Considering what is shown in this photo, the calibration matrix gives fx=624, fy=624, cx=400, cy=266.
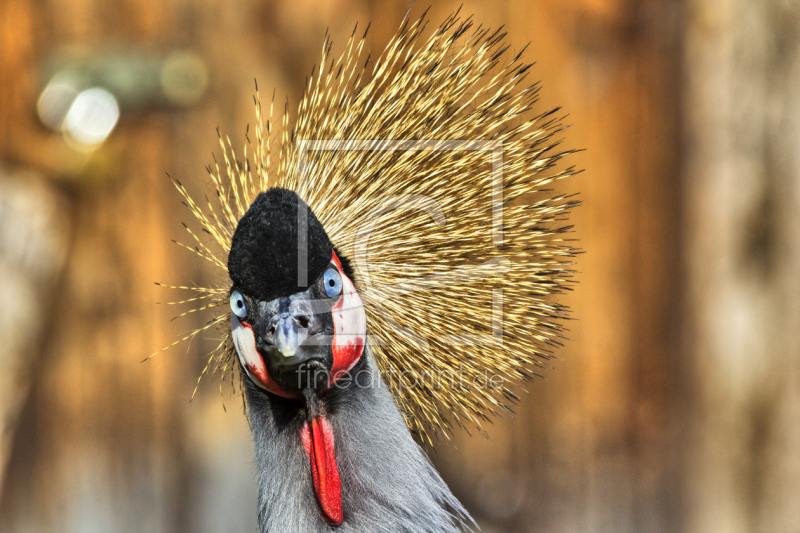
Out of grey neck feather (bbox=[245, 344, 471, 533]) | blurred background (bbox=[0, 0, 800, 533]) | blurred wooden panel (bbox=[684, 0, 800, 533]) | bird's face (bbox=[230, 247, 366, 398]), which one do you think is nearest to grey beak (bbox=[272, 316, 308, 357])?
bird's face (bbox=[230, 247, 366, 398])

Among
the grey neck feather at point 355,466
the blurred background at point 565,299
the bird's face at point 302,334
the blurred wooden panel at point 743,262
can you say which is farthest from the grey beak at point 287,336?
the blurred wooden panel at point 743,262

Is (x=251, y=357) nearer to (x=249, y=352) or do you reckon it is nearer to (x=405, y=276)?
(x=249, y=352)

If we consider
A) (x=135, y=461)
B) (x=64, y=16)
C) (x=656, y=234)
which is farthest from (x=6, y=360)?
(x=656, y=234)

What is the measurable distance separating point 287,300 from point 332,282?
3.1 inches

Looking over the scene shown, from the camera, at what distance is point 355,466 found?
3.16ft

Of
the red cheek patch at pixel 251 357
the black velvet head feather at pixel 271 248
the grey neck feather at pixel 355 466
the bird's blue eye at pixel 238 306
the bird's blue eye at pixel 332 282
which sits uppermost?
the black velvet head feather at pixel 271 248

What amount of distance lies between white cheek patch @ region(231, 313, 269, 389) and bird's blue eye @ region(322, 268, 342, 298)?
12 cm

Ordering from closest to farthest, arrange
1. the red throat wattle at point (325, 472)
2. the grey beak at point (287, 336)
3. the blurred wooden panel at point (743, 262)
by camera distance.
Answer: the grey beak at point (287, 336), the red throat wattle at point (325, 472), the blurred wooden panel at point (743, 262)

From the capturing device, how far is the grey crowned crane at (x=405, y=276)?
3.10ft

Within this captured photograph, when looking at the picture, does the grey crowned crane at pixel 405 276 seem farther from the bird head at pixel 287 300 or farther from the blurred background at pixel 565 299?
the blurred background at pixel 565 299

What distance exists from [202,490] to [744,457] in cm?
150

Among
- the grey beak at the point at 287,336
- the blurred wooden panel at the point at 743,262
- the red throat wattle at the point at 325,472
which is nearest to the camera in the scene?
the grey beak at the point at 287,336

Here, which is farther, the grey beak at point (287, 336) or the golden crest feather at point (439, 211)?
the golden crest feather at point (439, 211)

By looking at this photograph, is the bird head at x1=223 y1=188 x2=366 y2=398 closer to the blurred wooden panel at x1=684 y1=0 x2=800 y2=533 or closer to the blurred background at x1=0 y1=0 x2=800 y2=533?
the blurred background at x1=0 y1=0 x2=800 y2=533
